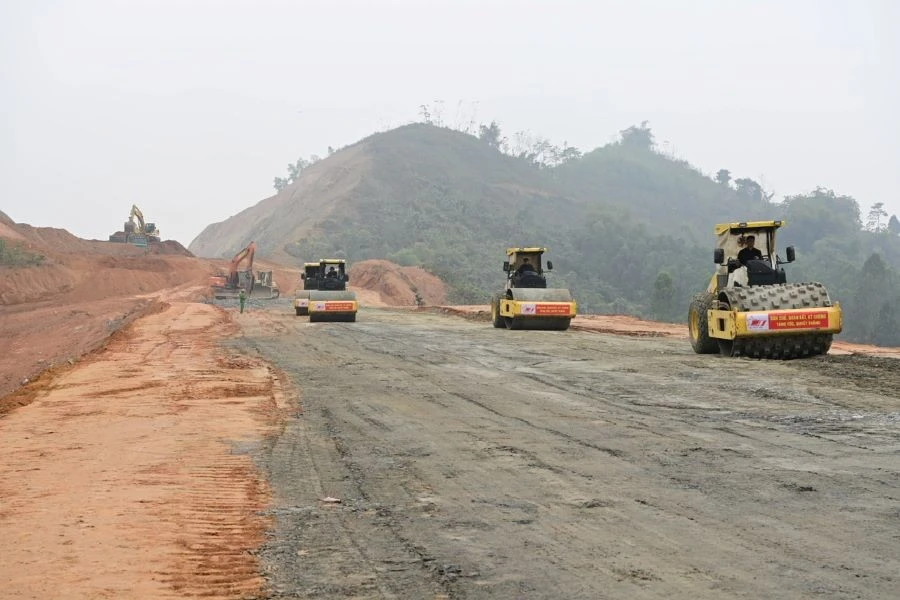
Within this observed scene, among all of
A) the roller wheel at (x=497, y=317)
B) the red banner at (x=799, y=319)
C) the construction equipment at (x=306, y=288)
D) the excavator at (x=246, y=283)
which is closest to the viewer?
the red banner at (x=799, y=319)

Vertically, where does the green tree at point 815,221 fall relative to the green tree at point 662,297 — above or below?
above

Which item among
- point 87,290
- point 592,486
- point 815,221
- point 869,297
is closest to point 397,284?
point 87,290

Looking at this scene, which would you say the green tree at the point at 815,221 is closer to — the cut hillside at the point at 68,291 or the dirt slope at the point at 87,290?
the dirt slope at the point at 87,290

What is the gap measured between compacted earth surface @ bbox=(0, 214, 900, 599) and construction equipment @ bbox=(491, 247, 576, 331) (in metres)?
9.74

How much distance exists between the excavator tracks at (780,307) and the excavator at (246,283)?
42415 millimetres

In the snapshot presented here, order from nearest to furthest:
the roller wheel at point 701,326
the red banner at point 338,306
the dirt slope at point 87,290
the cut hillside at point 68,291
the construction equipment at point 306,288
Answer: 1. the roller wheel at point 701,326
2. the dirt slope at point 87,290
3. the cut hillside at point 68,291
4. the red banner at point 338,306
5. the construction equipment at point 306,288

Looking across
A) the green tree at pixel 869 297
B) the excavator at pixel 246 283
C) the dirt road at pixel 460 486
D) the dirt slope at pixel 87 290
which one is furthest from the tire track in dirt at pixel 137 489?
the green tree at pixel 869 297

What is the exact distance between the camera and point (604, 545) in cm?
577

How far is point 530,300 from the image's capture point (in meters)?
28.1

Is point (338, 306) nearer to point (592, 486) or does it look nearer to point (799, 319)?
point (799, 319)

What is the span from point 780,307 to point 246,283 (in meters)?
44.0

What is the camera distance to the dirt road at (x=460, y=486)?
5230mm

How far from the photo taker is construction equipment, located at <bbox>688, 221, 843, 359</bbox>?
17.0 meters

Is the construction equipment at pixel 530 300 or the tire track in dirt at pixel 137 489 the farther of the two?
the construction equipment at pixel 530 300
